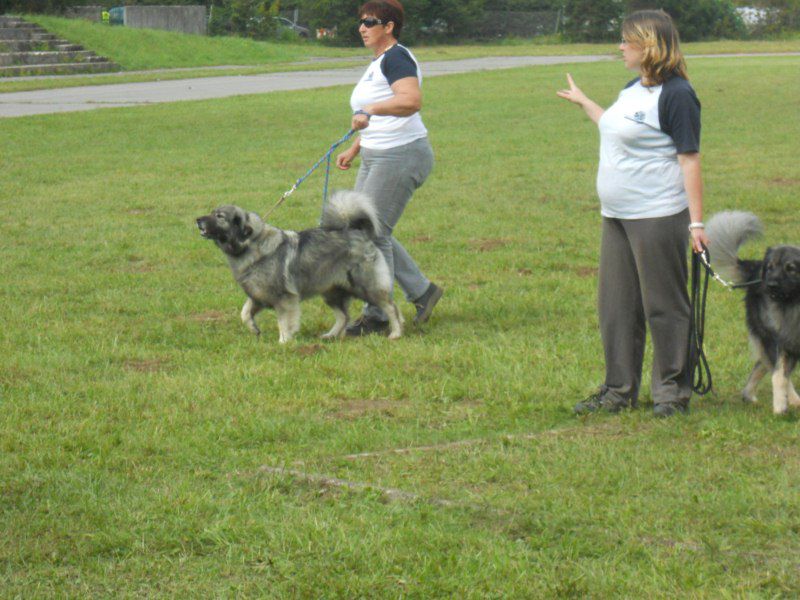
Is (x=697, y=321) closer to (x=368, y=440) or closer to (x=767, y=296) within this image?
(x=767, y=296)

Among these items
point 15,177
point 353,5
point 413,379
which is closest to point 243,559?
point 413,379

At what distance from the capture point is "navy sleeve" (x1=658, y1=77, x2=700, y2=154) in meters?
5.73

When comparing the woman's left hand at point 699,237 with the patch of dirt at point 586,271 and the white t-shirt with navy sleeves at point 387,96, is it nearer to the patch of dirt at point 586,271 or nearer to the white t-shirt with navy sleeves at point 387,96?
the white t-shirt with navy sleeves at point 387,96

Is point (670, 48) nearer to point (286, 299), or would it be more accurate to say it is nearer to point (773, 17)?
point (286, 299)

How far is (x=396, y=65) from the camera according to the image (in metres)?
7.77

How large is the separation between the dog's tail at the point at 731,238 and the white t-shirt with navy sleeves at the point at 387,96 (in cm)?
230

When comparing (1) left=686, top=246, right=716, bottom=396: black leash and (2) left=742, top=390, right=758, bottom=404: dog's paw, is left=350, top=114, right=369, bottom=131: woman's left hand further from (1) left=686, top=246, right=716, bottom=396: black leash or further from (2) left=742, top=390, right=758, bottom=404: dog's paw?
(2) left=742, top=390, right=758, bottom=404: dog's paw

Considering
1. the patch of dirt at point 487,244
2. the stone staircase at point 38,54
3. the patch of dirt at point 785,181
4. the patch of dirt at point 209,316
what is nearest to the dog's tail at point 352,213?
the patch of dirt at point 209,316

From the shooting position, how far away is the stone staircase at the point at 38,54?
34562 millimetres

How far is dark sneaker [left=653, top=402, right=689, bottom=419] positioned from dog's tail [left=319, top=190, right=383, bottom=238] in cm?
265

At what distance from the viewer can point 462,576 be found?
4.18m

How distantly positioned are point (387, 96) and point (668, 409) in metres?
2.96

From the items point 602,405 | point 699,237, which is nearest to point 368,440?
point 602,405

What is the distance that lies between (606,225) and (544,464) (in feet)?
4.94
